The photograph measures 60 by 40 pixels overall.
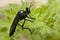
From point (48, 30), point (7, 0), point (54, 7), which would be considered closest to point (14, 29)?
point (48, 30)

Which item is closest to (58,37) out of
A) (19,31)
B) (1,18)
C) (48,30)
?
(48,30)

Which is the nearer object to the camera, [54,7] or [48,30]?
[48,30]

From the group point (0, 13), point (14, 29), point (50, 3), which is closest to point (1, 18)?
point (0, 13)

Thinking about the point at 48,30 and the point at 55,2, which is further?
the point at 55,2

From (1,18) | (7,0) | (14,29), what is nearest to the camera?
(14,29)

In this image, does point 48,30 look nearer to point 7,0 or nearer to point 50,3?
point 50,3

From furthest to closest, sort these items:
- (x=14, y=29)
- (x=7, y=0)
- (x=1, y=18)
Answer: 1. (x=7, y=0)
2. (x=1, y=18)
3. (x=14, y=29)

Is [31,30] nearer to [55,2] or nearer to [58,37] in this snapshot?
[58,37]

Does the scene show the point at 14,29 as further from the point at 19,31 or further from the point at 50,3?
the point at 50,3
